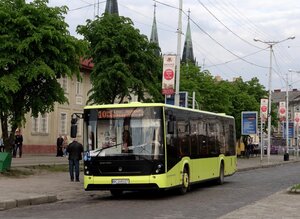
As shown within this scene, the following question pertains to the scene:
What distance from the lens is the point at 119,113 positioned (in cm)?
1748

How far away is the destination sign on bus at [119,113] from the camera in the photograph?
17328mm

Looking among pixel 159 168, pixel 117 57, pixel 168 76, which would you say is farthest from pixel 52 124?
pixel 159 168

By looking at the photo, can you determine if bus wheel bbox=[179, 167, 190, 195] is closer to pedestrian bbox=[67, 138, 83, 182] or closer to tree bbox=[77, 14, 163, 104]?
pedestrian bbox=[67, 138, 83, 182]

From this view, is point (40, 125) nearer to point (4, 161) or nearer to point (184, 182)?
point (4, 161)

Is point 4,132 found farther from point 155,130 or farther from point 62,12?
point 155,130

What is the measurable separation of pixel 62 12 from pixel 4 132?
19.5 feet

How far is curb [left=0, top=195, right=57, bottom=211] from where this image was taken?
1466cm

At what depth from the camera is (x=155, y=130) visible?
673 inches

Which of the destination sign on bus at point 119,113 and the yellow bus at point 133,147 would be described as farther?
the destination sign on bus at point 119,113

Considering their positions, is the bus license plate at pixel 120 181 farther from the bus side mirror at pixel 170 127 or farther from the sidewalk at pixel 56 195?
the bus side mirror at pixel 170 127

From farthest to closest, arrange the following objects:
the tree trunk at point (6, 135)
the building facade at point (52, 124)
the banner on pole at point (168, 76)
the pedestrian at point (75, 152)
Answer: the building facade at point (52, 124) < the banner on pole at point (168, 76) < the tree trunk at point (6, 135) < the pedestrian at point (75, 152)

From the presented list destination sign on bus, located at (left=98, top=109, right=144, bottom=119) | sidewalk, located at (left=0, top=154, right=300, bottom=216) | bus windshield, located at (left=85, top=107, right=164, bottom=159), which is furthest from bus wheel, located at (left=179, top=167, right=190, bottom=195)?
sidewalk, located at (left=0, top=154, right=300, bottom=216)

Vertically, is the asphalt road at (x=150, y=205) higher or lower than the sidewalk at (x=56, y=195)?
lower

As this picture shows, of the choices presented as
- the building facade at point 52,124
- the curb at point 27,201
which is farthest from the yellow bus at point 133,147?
the building facade at point 52,124
